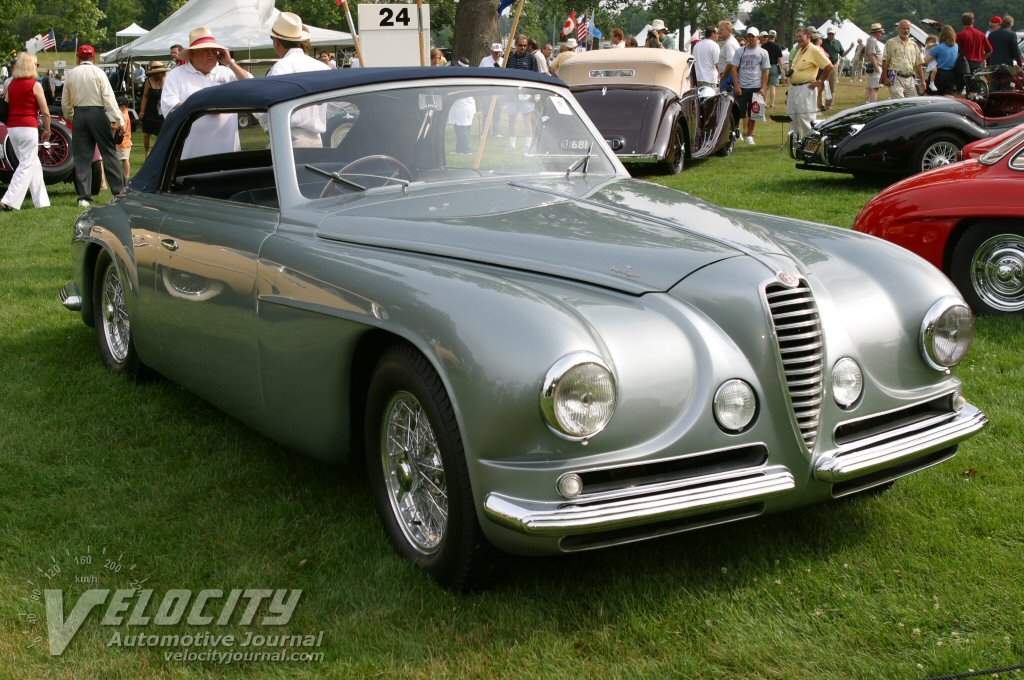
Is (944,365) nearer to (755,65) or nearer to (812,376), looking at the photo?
(812,376)

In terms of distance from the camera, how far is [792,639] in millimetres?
2959

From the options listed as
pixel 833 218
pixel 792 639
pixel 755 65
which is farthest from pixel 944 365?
pixel 755 65

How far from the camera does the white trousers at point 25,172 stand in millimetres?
12273

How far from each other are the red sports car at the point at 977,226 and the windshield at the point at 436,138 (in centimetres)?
264

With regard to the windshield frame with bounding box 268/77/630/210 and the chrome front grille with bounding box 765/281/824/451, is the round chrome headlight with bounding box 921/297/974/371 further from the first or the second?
the windshield frame with bounding box 268/77/630/210

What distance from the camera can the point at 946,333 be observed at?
11.4 feet

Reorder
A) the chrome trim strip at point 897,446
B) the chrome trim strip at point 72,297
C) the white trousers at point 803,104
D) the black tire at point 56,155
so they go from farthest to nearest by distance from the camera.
→ the white trousers at point 803,104 → the black tire at point 56,155 → the chrome trim strip at point 72,297 → the chrome trim strip at point 897,446

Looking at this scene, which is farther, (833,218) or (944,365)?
(833,218)

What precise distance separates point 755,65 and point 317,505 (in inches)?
544

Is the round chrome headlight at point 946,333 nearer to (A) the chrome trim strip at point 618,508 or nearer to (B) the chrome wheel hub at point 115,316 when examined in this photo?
(A) the chrome trim strip at point 618,508

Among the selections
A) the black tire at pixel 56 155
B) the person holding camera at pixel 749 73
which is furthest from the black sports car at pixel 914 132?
the black tire at pixel 56 155

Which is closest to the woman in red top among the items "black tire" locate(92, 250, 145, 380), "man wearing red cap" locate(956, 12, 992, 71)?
"black tire" locate(92, 250, 145, 380)

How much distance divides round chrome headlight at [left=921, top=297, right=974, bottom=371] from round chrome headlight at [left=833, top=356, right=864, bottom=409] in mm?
339

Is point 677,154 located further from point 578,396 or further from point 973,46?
point 578,396
